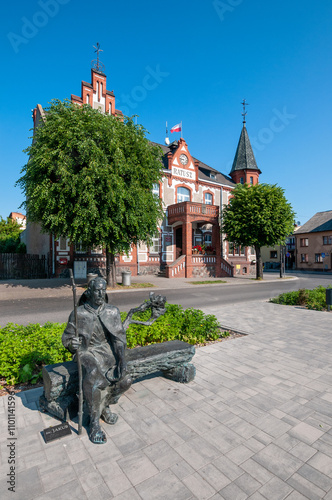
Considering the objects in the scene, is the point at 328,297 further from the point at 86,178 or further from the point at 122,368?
the point at 86,178

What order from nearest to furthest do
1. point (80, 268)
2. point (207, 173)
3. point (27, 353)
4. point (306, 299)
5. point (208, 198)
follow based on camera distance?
point (27, 353)
point (306, 299)
point (80, 268)
point (208, 198)
point (207, 173)

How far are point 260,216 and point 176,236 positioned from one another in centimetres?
882

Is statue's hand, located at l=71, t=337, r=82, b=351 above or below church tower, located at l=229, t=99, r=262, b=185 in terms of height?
below

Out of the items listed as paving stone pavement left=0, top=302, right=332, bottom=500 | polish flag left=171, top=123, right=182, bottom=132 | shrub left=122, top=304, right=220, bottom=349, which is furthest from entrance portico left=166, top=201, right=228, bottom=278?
paving stone pavement left=0, top=302, right=332, bottom=500

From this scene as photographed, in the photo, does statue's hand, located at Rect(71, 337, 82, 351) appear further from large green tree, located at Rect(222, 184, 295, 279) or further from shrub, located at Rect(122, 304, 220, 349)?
large green tree, located at Rect(222, 184, 295, 279)

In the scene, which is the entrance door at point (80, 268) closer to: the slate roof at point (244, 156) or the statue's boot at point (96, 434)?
the statue's boot at point (96, 434)

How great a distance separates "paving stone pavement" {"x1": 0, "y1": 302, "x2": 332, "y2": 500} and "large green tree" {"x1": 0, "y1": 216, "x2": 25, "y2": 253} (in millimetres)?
31335

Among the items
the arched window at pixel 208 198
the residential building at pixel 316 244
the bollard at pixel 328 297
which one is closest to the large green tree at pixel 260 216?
the arched window at pixel 208 198

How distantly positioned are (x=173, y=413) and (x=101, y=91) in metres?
27.6

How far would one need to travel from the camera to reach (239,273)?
31547 mm

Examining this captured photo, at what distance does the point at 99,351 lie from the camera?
3242mm

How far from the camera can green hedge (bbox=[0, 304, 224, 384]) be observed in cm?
422

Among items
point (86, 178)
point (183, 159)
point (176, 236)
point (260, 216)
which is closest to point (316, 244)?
point (260, 216)

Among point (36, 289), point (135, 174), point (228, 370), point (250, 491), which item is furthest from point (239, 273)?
point (250, 491)
